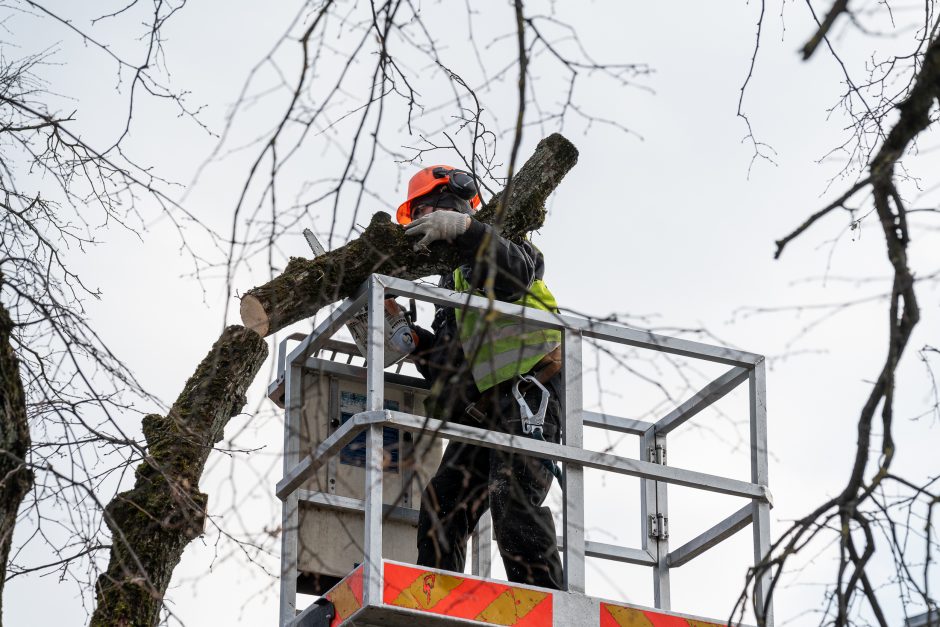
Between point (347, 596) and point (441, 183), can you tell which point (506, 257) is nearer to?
point (441, 183)

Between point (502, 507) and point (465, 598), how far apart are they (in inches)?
31.8

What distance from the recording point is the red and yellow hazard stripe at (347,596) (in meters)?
5.44

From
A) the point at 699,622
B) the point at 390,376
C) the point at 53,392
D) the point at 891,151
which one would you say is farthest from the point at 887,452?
the point at 390,376

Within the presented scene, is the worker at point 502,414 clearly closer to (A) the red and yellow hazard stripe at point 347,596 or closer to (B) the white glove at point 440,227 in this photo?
(B) the white glove at point 440,227

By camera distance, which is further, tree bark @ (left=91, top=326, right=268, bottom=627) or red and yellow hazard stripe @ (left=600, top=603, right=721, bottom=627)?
red and yellow hazard stripe @ (left=600, top=603, right=721, bottom=627)

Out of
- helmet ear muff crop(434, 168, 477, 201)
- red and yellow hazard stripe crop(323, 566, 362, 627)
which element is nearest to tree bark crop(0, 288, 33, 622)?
red and yellow hazard stripe crop(323, 566, 362, 627)

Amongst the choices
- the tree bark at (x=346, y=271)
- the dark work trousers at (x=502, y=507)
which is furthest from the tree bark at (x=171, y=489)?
A: the dark work trousers at (x=502, y=507)

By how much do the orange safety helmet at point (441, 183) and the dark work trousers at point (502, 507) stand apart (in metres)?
1.14

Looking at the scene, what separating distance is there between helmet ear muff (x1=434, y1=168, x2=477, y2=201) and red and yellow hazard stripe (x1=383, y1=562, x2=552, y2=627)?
222cm

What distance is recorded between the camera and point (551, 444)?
19.3 ft

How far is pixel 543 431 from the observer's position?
21.0 ft

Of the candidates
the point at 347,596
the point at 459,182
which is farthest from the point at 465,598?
the point at 459,182

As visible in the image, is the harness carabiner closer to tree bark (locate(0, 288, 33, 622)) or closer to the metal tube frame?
the metal tube frame

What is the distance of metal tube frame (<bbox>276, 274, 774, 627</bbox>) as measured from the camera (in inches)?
219
